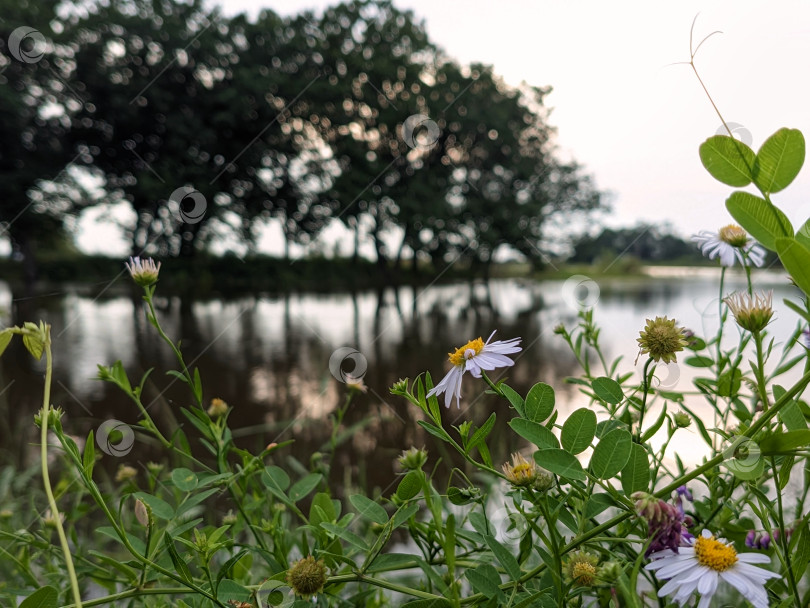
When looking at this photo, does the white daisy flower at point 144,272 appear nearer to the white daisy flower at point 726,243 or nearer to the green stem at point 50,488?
the green stem at point 50,488

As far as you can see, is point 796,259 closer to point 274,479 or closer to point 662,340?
point 662,340

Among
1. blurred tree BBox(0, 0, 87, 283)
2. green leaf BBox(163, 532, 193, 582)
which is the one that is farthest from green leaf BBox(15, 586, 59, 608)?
blurred tree BBox(0, 0, 87, 283)

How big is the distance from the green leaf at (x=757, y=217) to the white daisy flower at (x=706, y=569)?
68mm

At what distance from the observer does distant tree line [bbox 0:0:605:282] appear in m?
2.49

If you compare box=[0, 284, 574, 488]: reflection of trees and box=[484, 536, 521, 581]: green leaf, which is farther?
box=[0, 284, 574, 488]: reflection of trees

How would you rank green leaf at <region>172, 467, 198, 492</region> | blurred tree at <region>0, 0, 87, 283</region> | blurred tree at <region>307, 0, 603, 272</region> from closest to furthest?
green leaf at <region>172, 467, 198, 492</region>
blurred tree at <region>307, 0, 603, 272</region>
blurred tree at <region>0, 0, 87, 283</region>

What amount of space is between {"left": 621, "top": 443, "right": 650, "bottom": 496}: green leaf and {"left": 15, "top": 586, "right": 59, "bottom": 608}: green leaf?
0.13 meters

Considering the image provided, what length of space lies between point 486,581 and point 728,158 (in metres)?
0.11

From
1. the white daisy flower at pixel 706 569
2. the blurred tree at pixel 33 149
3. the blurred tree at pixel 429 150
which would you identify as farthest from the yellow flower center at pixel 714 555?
the blurred tree at pixel 33 149

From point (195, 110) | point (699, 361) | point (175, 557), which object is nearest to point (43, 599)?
point (175, 557)

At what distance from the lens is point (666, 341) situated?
11cm

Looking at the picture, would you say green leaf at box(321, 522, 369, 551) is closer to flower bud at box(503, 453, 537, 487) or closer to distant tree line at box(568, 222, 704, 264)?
flower bud at box(503, 453, 537, 487)

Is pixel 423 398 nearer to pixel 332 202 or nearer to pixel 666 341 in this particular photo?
pixel 666 341

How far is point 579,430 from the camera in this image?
0.37ft
